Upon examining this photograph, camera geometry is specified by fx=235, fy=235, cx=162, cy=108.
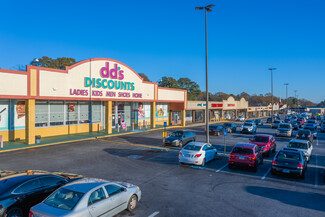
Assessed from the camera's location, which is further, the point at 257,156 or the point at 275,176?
the point at 257,156

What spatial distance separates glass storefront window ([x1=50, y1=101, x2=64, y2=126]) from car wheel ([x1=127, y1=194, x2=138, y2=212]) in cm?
2154

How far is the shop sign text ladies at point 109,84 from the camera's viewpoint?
26.5m

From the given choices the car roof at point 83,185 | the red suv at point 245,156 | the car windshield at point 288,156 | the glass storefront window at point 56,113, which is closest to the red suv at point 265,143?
the red suv at point 245,156

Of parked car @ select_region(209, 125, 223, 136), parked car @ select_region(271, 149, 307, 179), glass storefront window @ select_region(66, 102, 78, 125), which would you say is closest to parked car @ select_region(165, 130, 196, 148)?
parked car @ select_region(209, 125, 223, 136)

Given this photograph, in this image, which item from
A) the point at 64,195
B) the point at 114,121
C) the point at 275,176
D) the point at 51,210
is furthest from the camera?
the point at 114,121

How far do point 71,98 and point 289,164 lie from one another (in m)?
21.1

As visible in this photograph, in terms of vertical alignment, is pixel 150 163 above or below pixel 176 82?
below

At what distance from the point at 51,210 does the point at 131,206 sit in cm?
293

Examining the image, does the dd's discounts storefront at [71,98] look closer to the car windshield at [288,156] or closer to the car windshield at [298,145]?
the car windshield at [298,145]

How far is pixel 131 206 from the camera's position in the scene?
837 cm

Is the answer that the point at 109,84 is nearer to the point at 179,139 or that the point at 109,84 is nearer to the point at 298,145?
the point at 179,139

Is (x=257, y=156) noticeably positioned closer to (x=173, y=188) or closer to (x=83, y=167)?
(x=173, y=188)

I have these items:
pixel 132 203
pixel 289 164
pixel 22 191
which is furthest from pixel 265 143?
pixel 22 191

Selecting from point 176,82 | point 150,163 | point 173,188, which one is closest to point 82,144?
point 150,163
